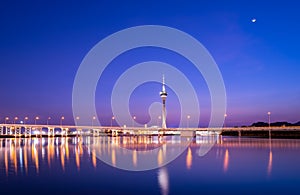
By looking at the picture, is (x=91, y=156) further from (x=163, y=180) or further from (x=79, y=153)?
(x=163, y=180)

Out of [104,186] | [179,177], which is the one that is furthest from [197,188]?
[104,186]

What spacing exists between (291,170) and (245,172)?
3.96 metres

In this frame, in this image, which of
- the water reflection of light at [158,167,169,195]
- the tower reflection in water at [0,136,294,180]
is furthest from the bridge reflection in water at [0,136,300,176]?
the water reflection of light at [158,167,169,195]

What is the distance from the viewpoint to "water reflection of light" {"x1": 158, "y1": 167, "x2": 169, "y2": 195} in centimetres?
1689

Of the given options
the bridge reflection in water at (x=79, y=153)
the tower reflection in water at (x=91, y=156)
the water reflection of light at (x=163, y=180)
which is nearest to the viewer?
the water reflection of light at (x=163, y=180)

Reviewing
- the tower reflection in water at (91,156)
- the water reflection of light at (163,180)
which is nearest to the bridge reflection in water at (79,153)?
the tower reflection in water at (91,156)

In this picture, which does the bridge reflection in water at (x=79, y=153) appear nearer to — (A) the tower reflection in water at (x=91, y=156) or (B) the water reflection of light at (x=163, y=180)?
(A) the tower reflection in water at (x=91, y=156)

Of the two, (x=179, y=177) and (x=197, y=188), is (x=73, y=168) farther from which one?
(x=197, y=188)

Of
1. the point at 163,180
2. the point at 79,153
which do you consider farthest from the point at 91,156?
the point at 163,180

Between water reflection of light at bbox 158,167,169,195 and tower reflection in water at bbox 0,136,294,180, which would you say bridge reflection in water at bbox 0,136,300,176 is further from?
water reflection of light at bbox 158,167,169,195

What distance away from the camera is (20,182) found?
754 inches

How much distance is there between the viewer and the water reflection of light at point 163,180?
55.4 feet

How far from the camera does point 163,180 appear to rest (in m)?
19.9

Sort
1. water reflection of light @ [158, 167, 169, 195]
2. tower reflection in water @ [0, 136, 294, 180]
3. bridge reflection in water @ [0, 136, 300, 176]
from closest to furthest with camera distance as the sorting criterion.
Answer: water reflection of light @ [158, 167, 169, 195] → tower reflection in water @ [0, 136, 294, 180] → bridge reflection in water @ [0, 136, 300, 176]
